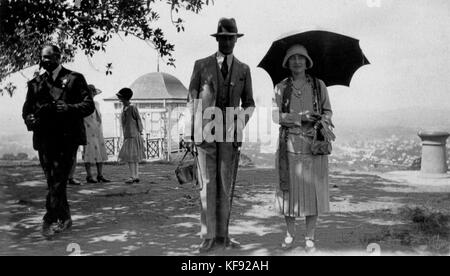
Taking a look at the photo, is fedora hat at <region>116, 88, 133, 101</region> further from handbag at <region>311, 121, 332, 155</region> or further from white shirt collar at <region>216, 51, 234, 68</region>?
handbag at <region>311, 121, 332, 155</region>

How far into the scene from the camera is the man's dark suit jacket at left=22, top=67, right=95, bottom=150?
527 centimetres

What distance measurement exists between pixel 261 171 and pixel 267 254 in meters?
8.51

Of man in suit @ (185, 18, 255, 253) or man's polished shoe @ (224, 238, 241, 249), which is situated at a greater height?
man in suit @ (185, 18, 255, 253)

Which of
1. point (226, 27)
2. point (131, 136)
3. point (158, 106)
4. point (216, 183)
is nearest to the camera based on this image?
point (226, 27)

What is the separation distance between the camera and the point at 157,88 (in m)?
18.6

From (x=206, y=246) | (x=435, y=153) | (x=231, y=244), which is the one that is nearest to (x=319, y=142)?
(x=231, y=244)

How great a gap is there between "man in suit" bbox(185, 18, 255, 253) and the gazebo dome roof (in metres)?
13.8

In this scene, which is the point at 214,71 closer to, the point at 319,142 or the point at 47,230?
the point at 319,142

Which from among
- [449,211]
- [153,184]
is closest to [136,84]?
[153,184]

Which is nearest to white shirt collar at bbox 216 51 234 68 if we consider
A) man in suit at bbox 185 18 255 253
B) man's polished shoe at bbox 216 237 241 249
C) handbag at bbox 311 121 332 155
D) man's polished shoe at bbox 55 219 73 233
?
man in suit at bbox 185 18 255 253

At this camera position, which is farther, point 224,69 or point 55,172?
point 55,172

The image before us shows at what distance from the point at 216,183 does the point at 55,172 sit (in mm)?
2041

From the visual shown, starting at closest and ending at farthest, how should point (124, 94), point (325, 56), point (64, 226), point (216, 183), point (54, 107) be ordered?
point (216, 183) < point (325, 56) < point (54, 107) < point (64, 226) < point (124, 94)
